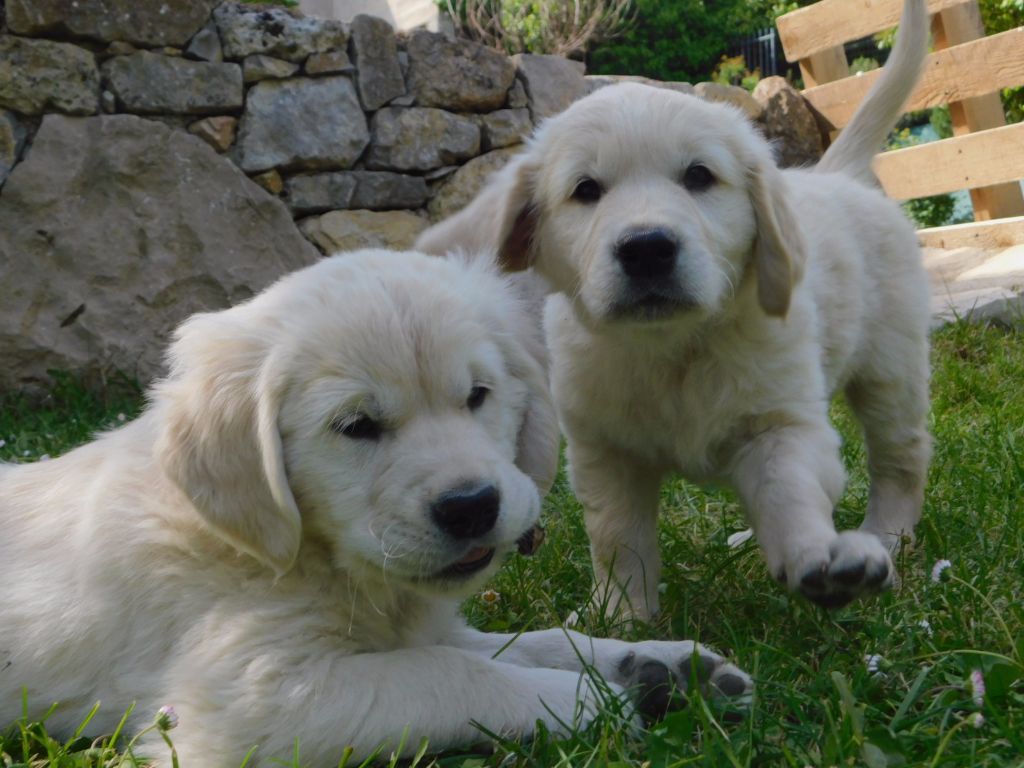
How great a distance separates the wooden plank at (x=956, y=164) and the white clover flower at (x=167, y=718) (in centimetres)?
689

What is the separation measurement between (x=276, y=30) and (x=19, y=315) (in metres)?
2.11

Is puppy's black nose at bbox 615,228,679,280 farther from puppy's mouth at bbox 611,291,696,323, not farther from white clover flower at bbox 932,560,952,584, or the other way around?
white clover flower at bbox 932,560,952,584

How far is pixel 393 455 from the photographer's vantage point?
2.10m

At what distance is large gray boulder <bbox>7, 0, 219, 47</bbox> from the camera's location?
17.9ft

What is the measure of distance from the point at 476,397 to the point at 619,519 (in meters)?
0.86

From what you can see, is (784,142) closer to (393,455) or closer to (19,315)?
(19,315)

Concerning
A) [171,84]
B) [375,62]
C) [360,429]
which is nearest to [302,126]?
[375,62]

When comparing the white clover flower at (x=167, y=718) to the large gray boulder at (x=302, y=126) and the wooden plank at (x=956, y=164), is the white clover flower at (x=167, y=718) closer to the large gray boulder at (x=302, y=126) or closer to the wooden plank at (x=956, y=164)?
the large gray boulder at (x=302, y=126)

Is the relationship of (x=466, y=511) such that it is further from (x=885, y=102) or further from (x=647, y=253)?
(x=885, y=102)

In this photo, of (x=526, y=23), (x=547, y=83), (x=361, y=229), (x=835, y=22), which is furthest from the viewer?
(x=526, y=23)

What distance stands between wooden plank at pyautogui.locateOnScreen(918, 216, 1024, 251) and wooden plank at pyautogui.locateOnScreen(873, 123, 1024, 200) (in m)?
0.33

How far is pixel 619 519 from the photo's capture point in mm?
2996

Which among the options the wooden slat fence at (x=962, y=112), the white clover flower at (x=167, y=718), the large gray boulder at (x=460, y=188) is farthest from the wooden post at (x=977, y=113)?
the white clover flower at (x=167, y=718)

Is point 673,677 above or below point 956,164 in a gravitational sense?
above
